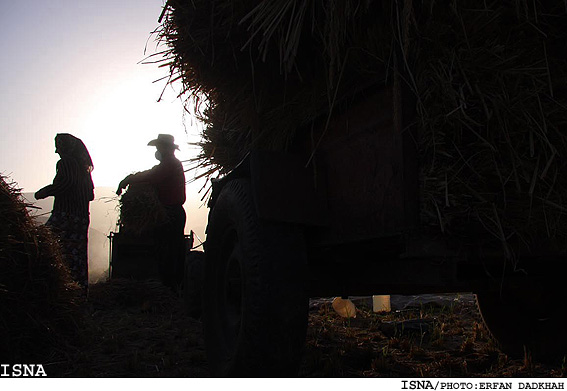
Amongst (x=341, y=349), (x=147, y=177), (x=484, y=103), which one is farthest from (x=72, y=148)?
(x=484, y=103)

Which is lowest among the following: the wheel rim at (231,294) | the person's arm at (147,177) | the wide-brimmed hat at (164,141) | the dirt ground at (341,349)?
the dirt ground at (341,349)

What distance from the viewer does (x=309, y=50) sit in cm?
197

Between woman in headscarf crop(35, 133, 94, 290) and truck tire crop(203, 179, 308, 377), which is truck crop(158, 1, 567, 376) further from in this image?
woman in headscarf crop(35, 133, 94, 290)

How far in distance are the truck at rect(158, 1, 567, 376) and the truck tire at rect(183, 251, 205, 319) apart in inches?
19.6

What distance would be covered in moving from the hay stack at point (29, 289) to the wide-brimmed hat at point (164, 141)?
3497 millimetres

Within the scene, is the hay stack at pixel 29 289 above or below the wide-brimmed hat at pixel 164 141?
below

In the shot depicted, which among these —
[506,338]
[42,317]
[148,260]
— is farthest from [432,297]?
[148,260]

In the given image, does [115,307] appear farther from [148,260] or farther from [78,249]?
[148,260]

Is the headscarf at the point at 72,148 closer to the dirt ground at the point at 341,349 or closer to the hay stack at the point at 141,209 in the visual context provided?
the hay stack at the point at 141,209

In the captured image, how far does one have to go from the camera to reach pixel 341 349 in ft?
10.1

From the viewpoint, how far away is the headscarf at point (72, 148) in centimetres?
508

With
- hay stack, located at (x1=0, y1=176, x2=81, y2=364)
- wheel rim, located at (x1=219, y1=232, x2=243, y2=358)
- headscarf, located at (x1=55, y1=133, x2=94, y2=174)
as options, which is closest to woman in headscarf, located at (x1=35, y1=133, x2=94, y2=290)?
headscarf, located at (x1=55, y1=133, x2=94, y2=174)

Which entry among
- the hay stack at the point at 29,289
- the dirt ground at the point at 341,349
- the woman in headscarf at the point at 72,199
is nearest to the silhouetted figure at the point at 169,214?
the woman in headscarf at the point at 72,199

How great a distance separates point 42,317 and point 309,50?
236 cm
